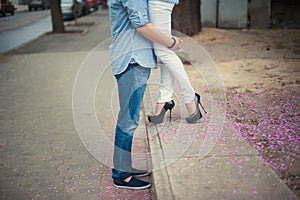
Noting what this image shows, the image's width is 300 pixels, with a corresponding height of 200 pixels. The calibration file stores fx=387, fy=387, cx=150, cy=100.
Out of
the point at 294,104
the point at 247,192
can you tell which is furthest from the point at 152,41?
the point at 294,104

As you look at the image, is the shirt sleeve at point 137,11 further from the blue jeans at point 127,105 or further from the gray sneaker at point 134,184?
the gray sneaker at point 134,184

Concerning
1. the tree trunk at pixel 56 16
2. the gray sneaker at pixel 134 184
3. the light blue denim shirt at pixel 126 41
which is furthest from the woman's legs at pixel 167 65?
the tree trunk at pixel 56 16

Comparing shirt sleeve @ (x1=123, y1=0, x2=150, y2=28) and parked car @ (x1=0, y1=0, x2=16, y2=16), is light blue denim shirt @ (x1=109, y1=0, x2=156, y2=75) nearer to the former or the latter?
shirt sleeve @ (x1=123, y1=0, x2=150, y2=28)

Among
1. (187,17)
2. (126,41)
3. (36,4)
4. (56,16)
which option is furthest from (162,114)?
(36,4)

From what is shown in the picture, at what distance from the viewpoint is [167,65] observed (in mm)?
3838

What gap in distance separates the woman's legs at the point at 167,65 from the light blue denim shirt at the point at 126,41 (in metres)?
0.25

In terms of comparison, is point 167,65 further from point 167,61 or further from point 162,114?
point 162,114

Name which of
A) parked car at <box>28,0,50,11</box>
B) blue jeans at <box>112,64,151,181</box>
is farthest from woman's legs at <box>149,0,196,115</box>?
parked car at <box>28,0,50,11</box>

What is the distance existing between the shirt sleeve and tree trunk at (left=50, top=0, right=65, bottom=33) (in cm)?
1411

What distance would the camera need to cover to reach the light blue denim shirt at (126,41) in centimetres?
299

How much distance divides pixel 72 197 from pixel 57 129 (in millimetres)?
1748

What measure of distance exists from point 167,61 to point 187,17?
25.4 feet

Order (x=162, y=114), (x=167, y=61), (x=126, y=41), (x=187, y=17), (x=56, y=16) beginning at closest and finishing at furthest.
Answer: (x=126, y=41) < (x=167, y=61) < (x=162, y=114) < (x=187, y=17) < (x=56, y=16)

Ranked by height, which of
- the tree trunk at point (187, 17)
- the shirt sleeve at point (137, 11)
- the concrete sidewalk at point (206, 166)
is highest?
the shirt sleeve at point (137, 11)
